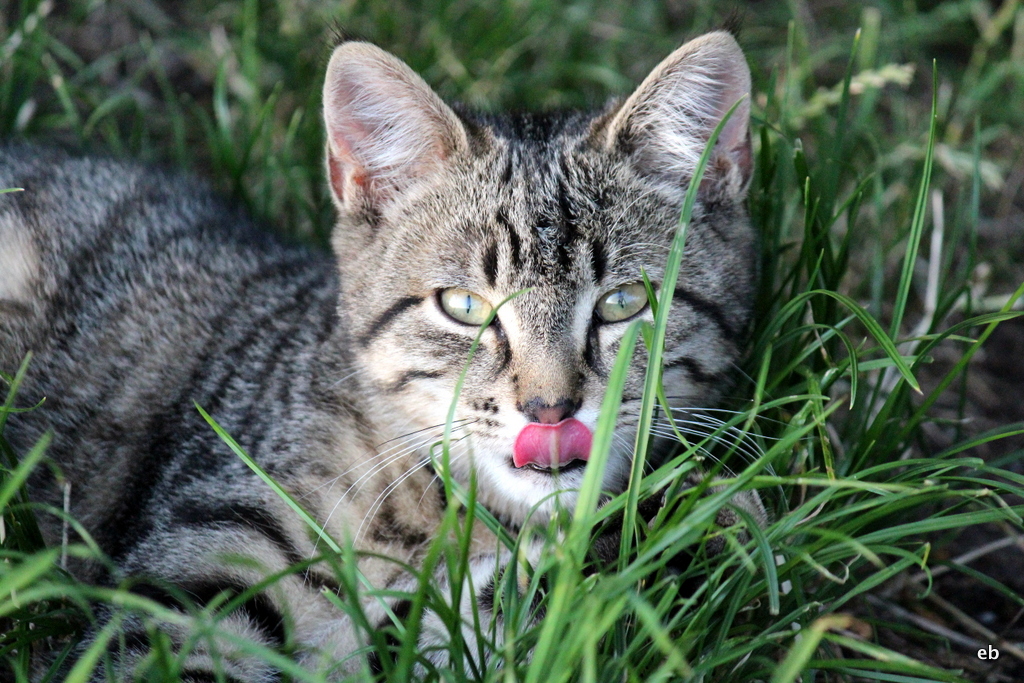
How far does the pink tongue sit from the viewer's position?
1974 millimetres

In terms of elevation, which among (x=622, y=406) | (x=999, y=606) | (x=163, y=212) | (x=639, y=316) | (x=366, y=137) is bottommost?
(x=999, y=606)

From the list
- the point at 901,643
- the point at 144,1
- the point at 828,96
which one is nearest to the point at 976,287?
the point at 828,96

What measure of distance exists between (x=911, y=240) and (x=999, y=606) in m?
1.23

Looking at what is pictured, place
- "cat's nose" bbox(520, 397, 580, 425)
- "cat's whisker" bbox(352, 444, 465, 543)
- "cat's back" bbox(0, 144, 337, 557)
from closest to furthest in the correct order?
"cat's nose" bbox(520, 397, 580, 425)
"cat's whisker" bbox(352, 444, 465, 543)
"cat's back" bbox(0, 144, 337, 557)

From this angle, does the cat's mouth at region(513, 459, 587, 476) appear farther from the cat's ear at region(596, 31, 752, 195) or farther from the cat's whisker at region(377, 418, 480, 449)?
the cat's ear at region(596, 31, 752, 195)

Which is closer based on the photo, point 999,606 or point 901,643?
point 901,643

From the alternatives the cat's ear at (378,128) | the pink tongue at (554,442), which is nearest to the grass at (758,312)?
the pink tongue at (554,442)

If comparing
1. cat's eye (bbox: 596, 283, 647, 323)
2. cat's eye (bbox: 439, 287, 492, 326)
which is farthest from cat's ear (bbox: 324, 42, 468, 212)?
cat's eye (bbox: 596, 283, 647, 323)

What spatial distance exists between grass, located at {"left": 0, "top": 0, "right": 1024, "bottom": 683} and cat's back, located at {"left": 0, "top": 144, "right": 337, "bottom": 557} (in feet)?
0.76

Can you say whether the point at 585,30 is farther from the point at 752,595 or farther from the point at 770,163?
the point at 752,595

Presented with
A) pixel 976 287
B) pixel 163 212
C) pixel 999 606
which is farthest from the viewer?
pixel 976 287

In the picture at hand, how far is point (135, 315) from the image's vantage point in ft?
9.00

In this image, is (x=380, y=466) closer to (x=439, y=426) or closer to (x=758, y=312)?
(x=439, y=426)

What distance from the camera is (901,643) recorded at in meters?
2.54
